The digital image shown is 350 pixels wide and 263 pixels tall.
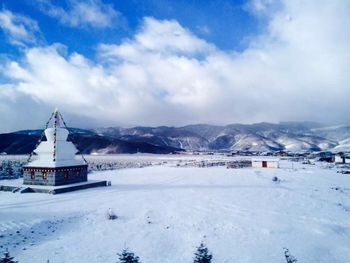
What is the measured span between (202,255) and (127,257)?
275 cm

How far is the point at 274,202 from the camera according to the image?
2195 centimetres

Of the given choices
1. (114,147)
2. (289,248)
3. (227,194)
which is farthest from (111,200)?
(114,147)

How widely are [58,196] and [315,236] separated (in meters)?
17.9

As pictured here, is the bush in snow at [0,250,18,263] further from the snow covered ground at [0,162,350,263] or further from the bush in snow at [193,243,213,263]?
the bush in snow at [193,243,213,263]

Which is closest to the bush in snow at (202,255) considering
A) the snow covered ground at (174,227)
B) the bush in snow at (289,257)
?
the snow covered ground at (174,227)

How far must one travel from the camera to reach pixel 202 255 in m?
11.9

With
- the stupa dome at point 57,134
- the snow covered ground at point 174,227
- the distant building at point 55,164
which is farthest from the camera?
the stupa dome at point 57,134

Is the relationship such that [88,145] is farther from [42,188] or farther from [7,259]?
[7,259]

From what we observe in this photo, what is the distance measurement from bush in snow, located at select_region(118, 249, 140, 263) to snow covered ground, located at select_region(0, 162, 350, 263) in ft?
0.77

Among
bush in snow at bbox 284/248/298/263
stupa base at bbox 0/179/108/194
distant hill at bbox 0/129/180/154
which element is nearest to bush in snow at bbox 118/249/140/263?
bush in snow at bbox 284/248/298/263

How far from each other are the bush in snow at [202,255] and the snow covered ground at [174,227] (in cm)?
22

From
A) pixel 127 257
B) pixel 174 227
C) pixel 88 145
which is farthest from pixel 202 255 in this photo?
pixel 88 145

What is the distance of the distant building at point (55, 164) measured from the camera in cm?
2727

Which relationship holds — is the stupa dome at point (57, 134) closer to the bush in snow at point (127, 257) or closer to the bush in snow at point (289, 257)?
the bush in snow at point (127, 257)
